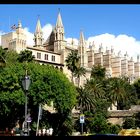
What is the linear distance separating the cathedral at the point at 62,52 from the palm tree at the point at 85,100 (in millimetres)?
28200

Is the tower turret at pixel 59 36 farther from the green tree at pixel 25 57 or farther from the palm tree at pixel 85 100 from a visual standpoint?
the palm tree at pixel 85 100

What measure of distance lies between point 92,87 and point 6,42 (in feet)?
115

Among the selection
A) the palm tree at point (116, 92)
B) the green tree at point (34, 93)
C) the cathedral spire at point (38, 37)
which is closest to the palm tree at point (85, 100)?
the green tree at point (34, 93)

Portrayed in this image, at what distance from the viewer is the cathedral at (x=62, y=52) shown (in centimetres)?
9231

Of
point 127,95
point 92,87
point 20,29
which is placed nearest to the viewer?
point 92,87

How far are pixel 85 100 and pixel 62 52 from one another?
4072 centimetres

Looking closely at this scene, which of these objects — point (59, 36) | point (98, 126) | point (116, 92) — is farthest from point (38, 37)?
point (98, 126)

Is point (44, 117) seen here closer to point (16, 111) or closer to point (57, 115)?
point (57, 115)

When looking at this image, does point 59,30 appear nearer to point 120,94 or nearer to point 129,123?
point 120,94

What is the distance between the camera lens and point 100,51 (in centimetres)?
12725

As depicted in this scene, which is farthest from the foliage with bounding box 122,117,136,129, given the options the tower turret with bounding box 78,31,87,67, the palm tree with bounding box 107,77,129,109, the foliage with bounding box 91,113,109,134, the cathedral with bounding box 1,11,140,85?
the tower turret with bounding box 78,31,87,67

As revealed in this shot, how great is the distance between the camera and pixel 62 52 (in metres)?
99.6

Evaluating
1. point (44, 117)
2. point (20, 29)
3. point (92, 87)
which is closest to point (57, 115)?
point (44, 117)
